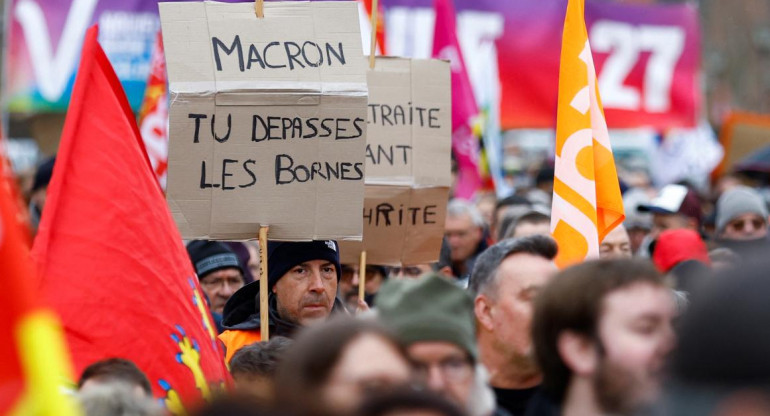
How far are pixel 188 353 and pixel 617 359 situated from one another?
1689 millimetres

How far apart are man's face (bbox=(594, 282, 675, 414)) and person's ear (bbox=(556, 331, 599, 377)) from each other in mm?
40

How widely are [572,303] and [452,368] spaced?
38 cm

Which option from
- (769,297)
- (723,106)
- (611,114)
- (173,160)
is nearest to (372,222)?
(173,160)

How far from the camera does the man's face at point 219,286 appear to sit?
7012 millimetres

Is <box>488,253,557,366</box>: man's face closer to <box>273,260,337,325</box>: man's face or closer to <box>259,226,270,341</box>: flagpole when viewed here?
<box>259,226,270,341</box>: flagpole

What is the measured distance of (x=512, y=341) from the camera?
4.23 m

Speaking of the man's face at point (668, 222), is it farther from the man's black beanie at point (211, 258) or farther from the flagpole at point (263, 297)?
the flagpole at point (263, 297)

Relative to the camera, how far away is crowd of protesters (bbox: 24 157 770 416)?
221 centimetres

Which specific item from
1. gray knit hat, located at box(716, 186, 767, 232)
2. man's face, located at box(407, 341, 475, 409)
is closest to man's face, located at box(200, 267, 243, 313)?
gray knit hat, located at box(716, 186, 767, 232)

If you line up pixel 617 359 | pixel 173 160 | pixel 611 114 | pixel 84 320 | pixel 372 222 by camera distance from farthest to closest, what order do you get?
pixel 611 114 → pixel 372 222 → pixel 173 160 → pixel 84 320 → pixel 617 359

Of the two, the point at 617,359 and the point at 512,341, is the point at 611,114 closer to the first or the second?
the point at 512,341

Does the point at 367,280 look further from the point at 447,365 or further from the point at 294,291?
the point at 447,365

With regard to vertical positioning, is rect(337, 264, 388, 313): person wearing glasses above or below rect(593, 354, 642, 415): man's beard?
below

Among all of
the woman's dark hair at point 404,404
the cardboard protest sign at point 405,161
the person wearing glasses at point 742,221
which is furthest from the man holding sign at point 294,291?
the person wearing glasses at point 742,221
